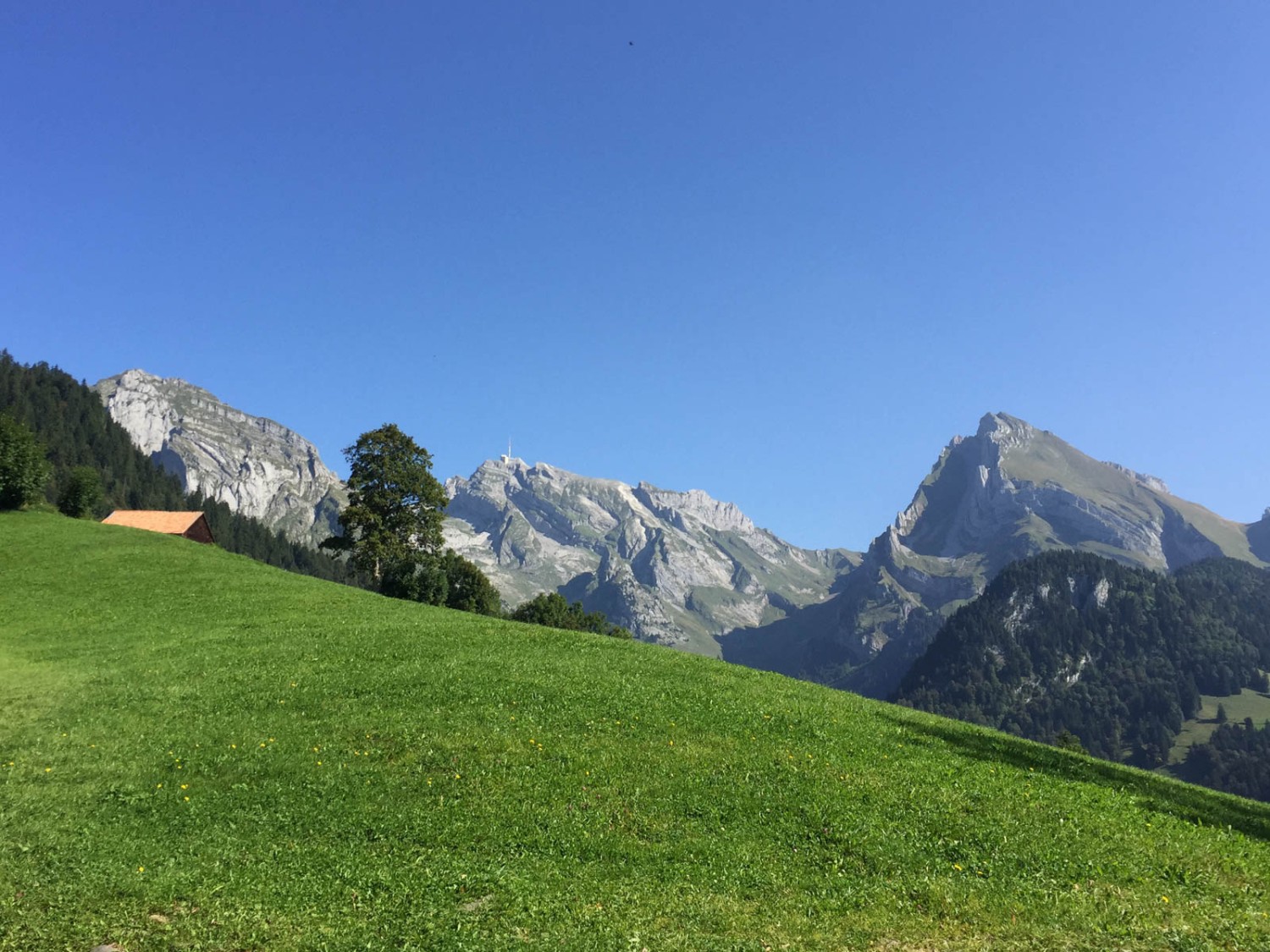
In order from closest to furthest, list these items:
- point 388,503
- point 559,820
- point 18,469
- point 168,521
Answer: point 559,820, point 18,469, point 388,503, point 168,521

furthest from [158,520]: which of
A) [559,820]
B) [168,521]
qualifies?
[559,820]

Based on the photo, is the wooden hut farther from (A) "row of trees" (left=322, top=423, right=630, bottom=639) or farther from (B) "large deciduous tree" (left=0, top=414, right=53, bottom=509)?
(A) "row of trees" (left=322, top=423, right=630, bottom=639)

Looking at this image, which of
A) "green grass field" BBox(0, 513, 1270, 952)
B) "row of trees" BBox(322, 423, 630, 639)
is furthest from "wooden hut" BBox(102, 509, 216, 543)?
"green grass field" BBox(0, 513, 1270, 952)

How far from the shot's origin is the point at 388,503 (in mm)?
88375

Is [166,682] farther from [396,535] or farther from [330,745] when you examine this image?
[396,535]

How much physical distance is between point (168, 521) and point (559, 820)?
116246mm

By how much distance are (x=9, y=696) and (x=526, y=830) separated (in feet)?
82.9

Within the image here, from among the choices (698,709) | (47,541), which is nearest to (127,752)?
(698,709)

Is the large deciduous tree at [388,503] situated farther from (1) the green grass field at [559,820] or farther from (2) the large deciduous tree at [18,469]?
(1) the green grass field at [559,820]

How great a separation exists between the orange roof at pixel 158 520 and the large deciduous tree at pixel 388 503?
1616 inches

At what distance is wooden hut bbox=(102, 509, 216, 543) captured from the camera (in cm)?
11369

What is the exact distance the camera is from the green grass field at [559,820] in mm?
16094

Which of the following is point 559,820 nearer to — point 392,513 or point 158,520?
point 392,513

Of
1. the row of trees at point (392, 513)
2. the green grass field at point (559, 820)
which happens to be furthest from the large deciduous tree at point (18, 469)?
the green grass field at point (559, 820)
